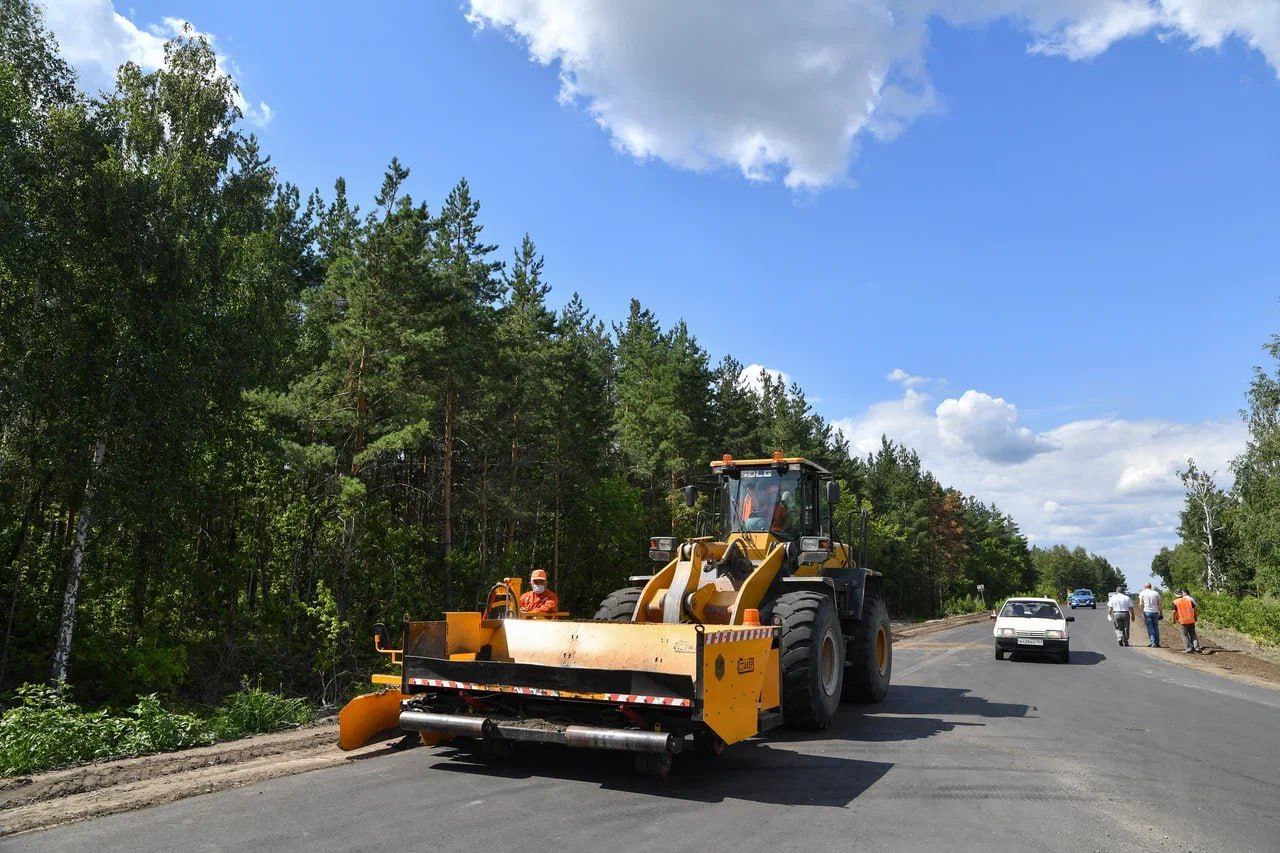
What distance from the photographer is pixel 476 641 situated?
8125mm

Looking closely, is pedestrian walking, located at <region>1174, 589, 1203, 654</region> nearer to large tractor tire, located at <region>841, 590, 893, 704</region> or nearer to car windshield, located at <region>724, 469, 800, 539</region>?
large tractor tire, located at <region>841, 590, 893, 704</region>

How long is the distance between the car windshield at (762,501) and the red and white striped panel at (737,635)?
389 cm

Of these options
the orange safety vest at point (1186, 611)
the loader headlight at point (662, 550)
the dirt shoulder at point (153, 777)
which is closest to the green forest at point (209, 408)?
the loader headlight at point (662, 550)

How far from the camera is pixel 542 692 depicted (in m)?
6.80

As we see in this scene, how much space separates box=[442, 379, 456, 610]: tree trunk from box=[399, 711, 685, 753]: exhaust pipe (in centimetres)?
1450

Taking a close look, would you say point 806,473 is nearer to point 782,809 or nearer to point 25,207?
point 782,809

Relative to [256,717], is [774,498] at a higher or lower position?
higher

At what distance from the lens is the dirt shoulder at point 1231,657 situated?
17.3 m

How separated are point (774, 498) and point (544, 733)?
230 inches

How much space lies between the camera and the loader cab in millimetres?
11461

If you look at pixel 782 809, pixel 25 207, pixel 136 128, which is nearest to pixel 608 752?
pixel 782 809

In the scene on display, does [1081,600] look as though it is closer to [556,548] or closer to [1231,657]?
[1231,657]

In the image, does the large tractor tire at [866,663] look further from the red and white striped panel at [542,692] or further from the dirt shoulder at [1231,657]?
the dirt shoulder at [1231,657]

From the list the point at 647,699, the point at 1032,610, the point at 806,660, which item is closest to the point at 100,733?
the point at 647,699
